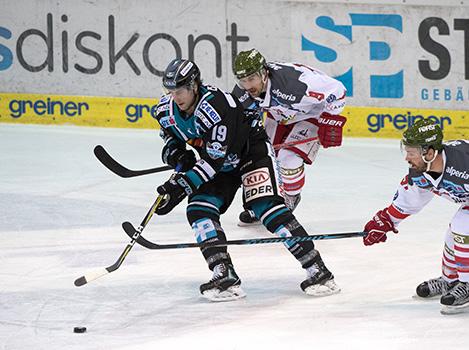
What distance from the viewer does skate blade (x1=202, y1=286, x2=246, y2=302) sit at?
504 centimetres

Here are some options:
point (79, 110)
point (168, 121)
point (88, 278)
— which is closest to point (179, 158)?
point (168, 121)

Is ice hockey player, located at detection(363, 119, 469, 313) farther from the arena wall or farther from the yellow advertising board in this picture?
the yellow advertising board

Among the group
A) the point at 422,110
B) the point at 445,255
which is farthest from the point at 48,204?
the point at 422,110

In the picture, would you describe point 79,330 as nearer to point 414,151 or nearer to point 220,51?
point 414,151

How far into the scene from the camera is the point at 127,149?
29.4 feet

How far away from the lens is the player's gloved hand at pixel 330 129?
6.42 m

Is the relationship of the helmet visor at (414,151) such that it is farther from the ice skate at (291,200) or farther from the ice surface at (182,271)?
Answer: the ice skate at (291,200)

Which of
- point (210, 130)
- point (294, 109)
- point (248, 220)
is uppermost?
point (210, 130)

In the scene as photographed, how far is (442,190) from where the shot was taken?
4.66 metres

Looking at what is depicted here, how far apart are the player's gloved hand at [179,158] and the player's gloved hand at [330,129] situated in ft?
4.51

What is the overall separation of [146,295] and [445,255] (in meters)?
1.29

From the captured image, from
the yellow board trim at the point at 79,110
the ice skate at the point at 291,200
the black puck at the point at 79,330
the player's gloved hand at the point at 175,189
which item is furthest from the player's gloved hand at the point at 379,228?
the yellow board trim at the point at 79,110

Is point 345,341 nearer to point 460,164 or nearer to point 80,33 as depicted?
point 460,164

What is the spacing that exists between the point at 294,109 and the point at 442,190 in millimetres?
1776
